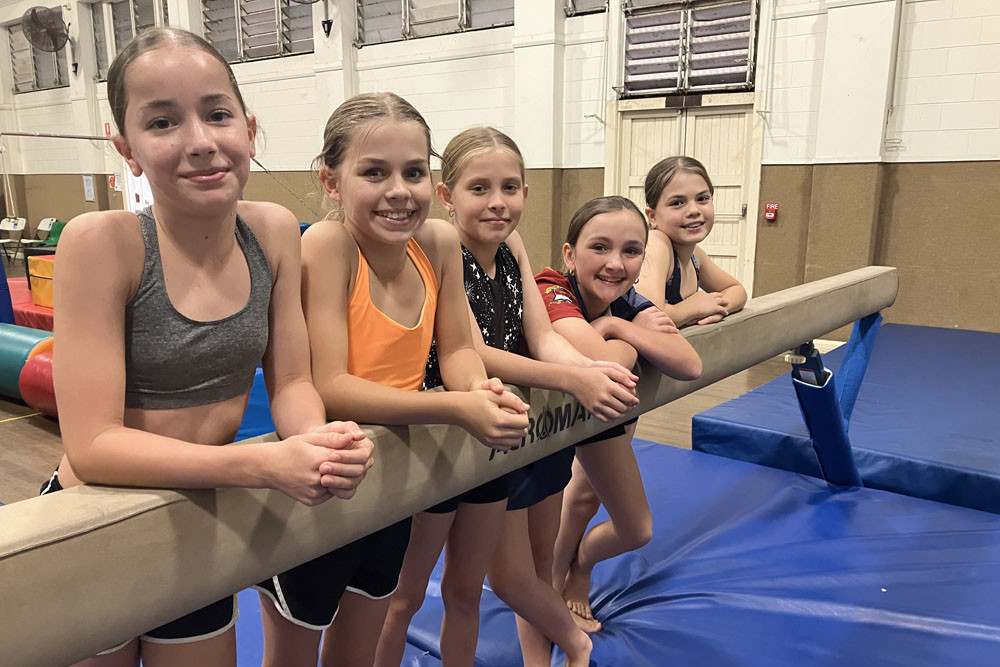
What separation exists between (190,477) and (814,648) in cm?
176

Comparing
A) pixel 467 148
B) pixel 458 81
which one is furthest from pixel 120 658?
pixel 458 81

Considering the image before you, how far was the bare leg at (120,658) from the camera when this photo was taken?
3.33ft

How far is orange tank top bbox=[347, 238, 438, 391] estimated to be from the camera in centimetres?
115

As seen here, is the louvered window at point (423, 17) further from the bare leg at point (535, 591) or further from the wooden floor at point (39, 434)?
the bare leg at point (535, 591)

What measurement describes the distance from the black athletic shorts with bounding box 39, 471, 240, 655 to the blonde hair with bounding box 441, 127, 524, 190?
2.96 feet

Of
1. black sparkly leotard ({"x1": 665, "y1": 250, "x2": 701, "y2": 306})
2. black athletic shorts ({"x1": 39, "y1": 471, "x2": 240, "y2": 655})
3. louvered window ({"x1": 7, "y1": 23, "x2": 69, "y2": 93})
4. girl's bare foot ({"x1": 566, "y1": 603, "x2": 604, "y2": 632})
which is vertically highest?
louvered window ({"x1": 7, "y1": 23, "x2": 69, "y2": 93})

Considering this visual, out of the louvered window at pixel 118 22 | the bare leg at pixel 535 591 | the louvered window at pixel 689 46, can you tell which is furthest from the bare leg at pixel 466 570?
the louvered window at pixel 118 22

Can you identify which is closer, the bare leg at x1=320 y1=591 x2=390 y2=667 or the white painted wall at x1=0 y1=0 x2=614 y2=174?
the bare leg at x1=320 y1=591 x2=390 y2=667

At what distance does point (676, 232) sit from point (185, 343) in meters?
1.51

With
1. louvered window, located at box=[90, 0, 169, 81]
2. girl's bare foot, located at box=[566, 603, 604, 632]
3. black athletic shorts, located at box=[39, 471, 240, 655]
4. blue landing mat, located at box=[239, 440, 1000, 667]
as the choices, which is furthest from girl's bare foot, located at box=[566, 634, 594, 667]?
louvered window, located at box=[90, 0, 169, 81]

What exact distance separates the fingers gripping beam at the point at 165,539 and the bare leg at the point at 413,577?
292 mm

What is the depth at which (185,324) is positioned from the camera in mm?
936

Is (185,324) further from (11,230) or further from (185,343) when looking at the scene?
(11,230)

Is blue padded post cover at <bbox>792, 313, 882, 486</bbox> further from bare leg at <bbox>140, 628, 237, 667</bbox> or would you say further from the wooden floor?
bare leg at <bbox>140, 628, 237, 667</bbox>
